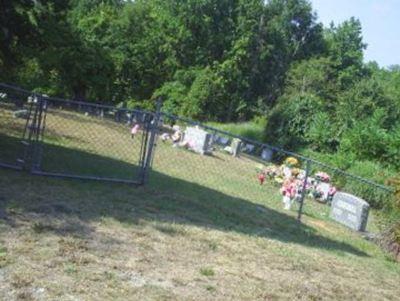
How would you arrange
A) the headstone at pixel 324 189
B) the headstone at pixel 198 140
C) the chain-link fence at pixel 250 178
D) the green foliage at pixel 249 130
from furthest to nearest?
the green foliage at pixel 249 130 → the headstone at pixel 198 140 → the headstone at pixel 324 189 → the chain-link fence at pixel 250 178

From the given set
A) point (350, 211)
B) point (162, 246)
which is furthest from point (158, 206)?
point (350, 211)

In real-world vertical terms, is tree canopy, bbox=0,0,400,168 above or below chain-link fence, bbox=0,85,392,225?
above

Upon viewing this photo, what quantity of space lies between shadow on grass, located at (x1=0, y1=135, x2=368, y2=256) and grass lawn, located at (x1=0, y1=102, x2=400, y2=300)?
0.03 metres

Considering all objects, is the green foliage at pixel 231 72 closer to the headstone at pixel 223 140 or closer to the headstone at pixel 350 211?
the headstone at pixel 223 140

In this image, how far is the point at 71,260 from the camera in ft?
18.7

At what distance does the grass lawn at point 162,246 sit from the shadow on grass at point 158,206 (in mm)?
28

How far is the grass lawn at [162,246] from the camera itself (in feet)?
17.7

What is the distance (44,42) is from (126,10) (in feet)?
104

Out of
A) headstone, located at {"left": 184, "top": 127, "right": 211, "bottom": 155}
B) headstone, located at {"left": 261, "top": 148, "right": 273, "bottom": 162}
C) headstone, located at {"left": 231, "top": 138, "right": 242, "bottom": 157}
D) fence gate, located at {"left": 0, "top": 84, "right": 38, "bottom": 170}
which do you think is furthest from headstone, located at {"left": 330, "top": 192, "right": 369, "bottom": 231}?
headstone, located at {"left": 261, "top": 148, "right": 273, "bottom": 162}

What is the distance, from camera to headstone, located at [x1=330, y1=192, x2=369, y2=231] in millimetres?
12742

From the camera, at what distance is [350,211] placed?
42.9 feet

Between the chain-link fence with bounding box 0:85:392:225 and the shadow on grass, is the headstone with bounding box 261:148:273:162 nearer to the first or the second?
the chain-link fence with bounding box 0:85:392:225

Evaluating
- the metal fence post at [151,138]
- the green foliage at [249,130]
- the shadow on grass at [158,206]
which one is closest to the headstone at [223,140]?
the green foliage at [249,130]

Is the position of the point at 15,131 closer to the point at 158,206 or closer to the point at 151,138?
the point at 151,138
